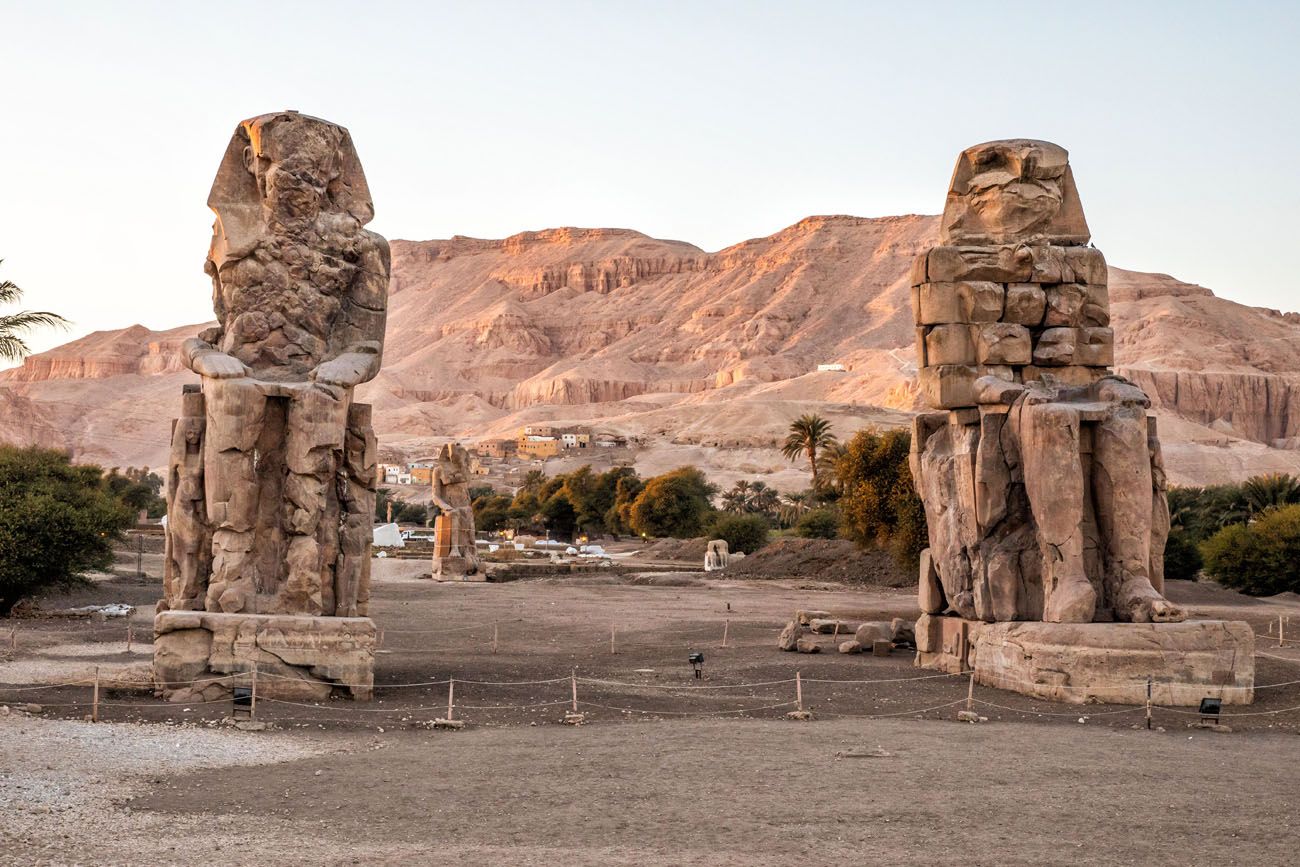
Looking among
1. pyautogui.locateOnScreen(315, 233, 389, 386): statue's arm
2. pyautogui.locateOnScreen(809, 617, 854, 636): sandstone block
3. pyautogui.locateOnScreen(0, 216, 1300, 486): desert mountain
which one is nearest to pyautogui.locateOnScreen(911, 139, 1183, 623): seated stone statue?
pyautogui.locateOnScreen(809, 617, 854, 636): sandstone block

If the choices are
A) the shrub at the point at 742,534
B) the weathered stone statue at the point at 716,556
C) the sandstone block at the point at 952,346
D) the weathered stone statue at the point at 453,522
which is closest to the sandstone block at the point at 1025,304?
the sandstone block at the point at 952,346

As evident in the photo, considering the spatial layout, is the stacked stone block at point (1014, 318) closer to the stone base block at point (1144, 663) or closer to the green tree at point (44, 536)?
the stone base block at point (1144, 663)

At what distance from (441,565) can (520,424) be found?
110m

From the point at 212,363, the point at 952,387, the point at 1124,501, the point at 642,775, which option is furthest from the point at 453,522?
the point at 642,775

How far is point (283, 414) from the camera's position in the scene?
34.8ft

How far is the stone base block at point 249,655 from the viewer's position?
9.52m

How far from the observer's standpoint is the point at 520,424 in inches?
5536

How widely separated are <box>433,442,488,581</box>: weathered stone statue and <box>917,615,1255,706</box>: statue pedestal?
21520 mm

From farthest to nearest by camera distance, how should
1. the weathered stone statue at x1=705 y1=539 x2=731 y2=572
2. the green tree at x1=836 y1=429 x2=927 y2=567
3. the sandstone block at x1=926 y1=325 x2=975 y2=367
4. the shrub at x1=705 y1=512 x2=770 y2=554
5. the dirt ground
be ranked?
the shrub at x1=705 y1=512 x2=770 y2=554
the weathered stone statue at x1=705 y1=539 x2=731 y2=572
the green tree at x1=836 y1=429 x2=927 y2=567
the sandstone block at x1=926 y1=325 x2=975 y2=367
the dirt ground

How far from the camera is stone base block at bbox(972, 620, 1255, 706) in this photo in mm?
9953

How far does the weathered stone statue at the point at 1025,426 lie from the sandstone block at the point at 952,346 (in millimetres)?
12

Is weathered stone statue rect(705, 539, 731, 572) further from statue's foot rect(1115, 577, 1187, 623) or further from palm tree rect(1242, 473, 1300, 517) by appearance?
statue's foot rect(1115, 577, 1187, 623)

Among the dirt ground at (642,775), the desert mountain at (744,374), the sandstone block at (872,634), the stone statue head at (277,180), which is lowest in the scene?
the dirt ground at (642,775)

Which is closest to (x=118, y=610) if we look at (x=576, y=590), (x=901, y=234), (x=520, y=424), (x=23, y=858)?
(x=576, y=590)
